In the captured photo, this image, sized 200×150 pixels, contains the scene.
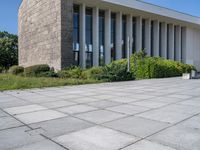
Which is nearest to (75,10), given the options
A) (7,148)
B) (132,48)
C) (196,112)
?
(132,48)

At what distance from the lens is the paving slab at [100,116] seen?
4931 millimetres

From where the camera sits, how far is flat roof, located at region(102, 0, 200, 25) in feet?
78.6

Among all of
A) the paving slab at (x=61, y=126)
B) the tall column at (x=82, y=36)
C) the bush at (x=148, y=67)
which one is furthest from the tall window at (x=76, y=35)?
the paving slab at (x=61, y=126)

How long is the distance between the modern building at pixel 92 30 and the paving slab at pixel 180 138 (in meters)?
16.9

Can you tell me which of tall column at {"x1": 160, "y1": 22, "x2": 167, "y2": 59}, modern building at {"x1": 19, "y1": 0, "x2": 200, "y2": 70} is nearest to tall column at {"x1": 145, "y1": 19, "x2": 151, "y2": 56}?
modern building at {"x1": 19, "y1": 0, "x2": 200, "y2": 70}

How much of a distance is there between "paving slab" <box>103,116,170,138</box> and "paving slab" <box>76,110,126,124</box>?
254 millimetres

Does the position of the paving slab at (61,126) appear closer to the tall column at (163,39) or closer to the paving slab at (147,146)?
the paving slab at (147,146)

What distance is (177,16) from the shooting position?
29953 mm

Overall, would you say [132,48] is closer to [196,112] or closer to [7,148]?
[196,112]

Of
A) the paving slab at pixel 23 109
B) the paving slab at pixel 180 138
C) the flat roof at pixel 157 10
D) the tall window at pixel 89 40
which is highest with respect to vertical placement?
the flat roof at pixel 157 10

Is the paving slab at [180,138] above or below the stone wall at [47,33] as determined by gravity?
below

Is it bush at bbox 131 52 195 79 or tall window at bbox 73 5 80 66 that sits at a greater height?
tall window at bbox 73 5 80 66

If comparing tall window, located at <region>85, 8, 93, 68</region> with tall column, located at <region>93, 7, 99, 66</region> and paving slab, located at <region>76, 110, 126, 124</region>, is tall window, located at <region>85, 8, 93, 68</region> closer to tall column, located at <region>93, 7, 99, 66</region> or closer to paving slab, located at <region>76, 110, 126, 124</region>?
tall column, located at <region>93, 7, 99, 66</region>

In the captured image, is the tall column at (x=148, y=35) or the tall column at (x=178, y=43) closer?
the tall column at (x=148, y=35)
